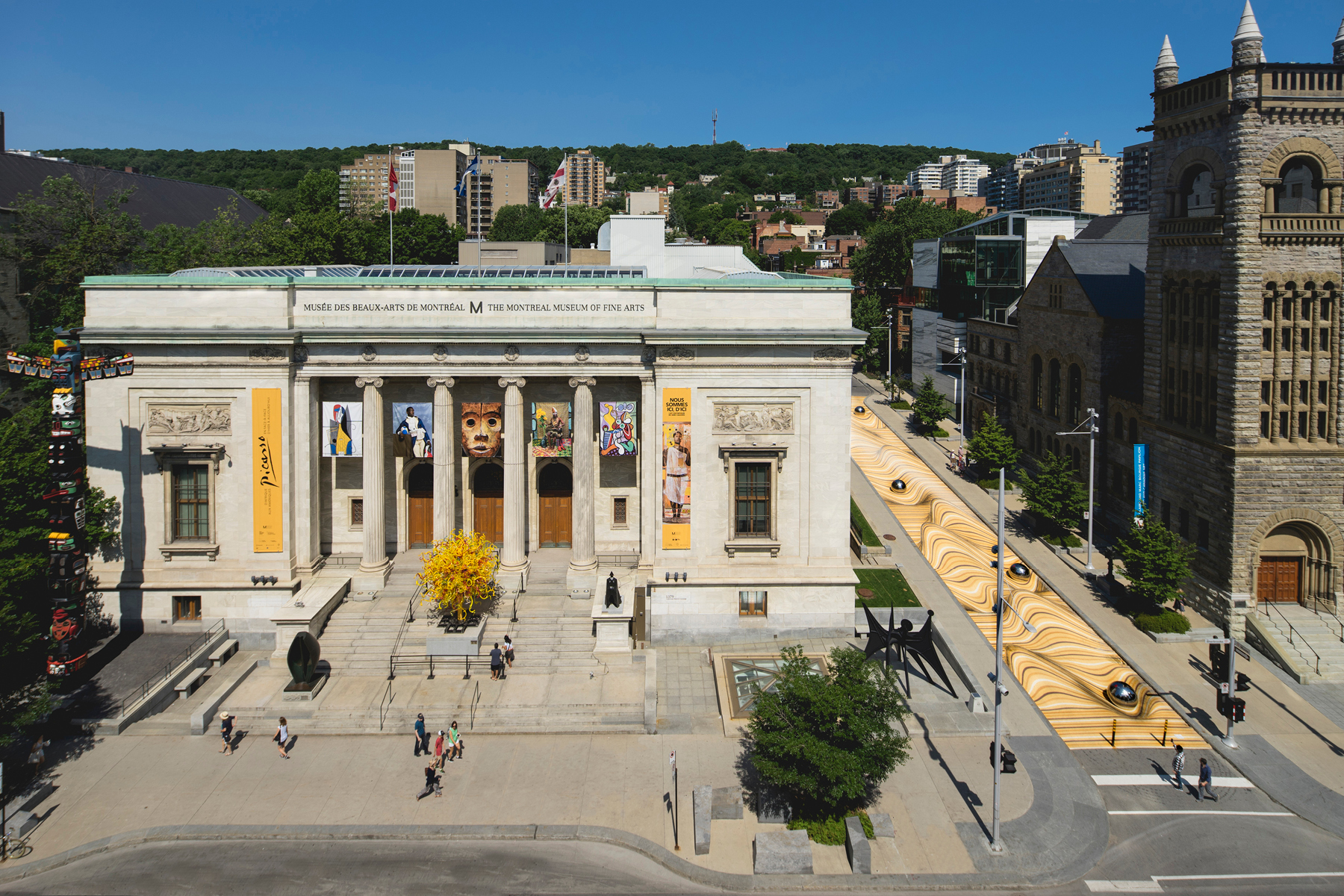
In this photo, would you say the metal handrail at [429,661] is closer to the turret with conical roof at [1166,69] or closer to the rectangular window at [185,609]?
the rectangular window at [185,609]

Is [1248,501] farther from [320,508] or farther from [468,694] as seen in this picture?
[320,508]

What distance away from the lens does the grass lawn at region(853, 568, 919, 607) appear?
44.5m

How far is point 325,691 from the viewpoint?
3625 centimetres

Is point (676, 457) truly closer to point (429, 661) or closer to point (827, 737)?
point (429, 661)

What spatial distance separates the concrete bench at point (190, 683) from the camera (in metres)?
36.1

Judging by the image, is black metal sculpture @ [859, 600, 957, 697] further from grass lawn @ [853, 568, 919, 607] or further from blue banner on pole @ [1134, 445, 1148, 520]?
blue banner on pole @ [1134, 445, 1148, 520]

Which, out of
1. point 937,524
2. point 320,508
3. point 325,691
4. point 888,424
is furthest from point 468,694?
point 888,424

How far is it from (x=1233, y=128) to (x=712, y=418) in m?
27.8

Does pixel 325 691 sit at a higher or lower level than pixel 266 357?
lower

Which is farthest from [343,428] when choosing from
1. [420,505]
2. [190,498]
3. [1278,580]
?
[1278,580]

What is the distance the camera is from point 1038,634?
140 ft

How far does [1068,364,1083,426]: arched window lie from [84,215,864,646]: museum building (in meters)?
26.0

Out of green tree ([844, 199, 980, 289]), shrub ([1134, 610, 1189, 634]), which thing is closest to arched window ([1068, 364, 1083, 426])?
shrub ([1134, 610, 1189, 634])

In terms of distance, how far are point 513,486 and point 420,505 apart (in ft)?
20.4
